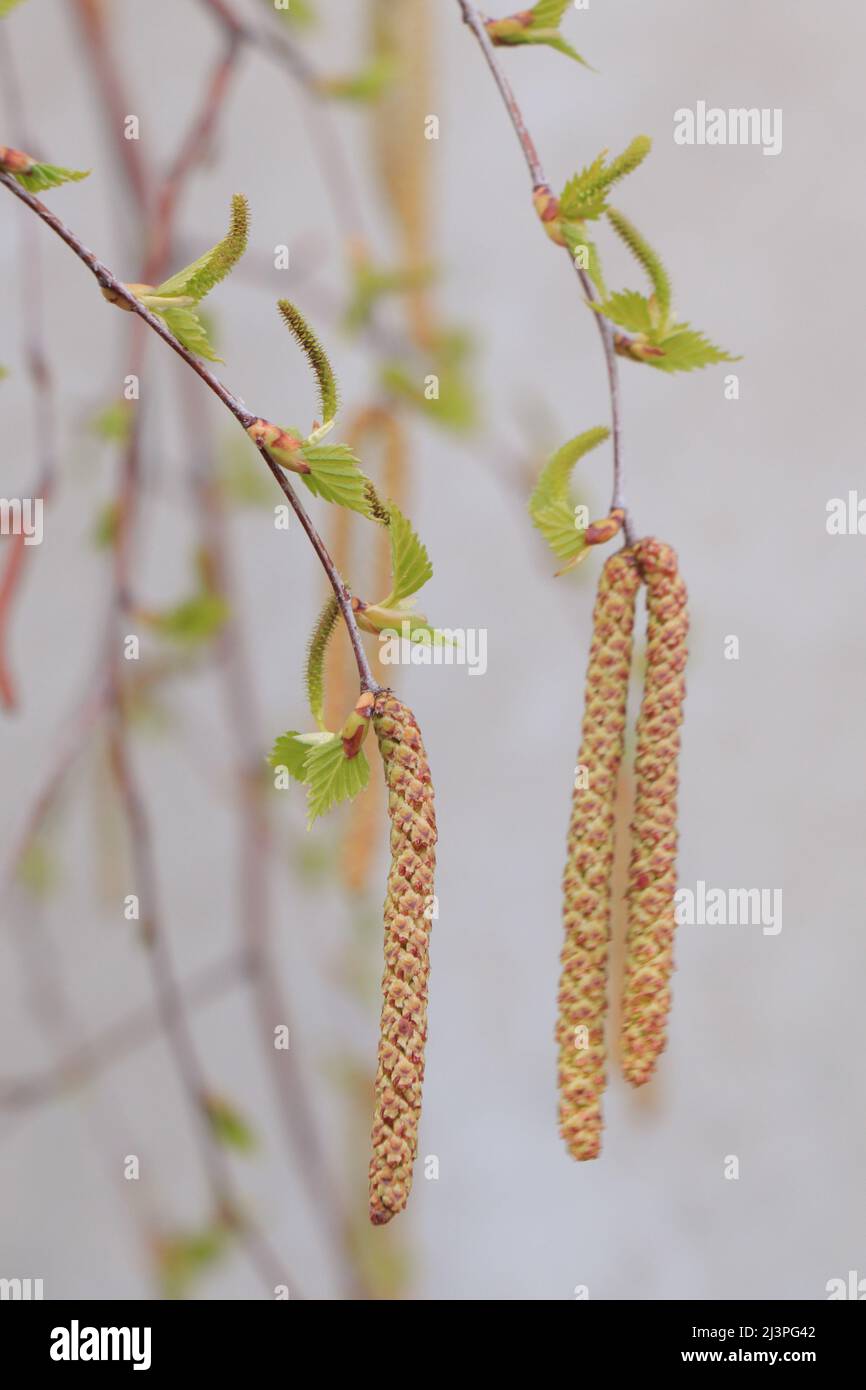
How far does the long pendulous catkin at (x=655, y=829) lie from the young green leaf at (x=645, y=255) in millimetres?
42

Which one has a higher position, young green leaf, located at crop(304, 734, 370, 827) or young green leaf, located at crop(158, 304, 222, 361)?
young green leaf, located at crop(158, 304, 222, 361)

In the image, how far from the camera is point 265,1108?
3.62 ft

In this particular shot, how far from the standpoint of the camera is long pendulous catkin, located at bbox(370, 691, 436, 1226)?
8.0 inches

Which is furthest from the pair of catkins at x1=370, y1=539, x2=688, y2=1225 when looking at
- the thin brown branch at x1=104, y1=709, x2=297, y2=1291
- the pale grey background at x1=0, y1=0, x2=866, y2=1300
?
the pale grey background at x1=0, y1=0, x2=866, y2=1300

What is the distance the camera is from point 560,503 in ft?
0.81

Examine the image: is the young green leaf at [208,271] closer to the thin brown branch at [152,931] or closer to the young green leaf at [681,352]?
the young green leaf at [681,352]

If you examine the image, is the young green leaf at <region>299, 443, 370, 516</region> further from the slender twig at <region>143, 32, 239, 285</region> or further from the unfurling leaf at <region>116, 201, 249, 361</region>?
the slender twig at <region>143, 32, 239, 285</region>

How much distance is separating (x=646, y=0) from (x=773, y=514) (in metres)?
0.36

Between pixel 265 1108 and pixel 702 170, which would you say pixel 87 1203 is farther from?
pixel 702 170

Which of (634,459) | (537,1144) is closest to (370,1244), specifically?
(537,1144)

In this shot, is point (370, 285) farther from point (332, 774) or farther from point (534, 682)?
point (534, 682)

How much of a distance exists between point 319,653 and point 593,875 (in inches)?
2.4

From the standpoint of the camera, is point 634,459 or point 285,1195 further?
point 285,1195

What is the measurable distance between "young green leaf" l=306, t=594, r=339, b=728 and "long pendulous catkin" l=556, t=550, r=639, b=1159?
46 mm
